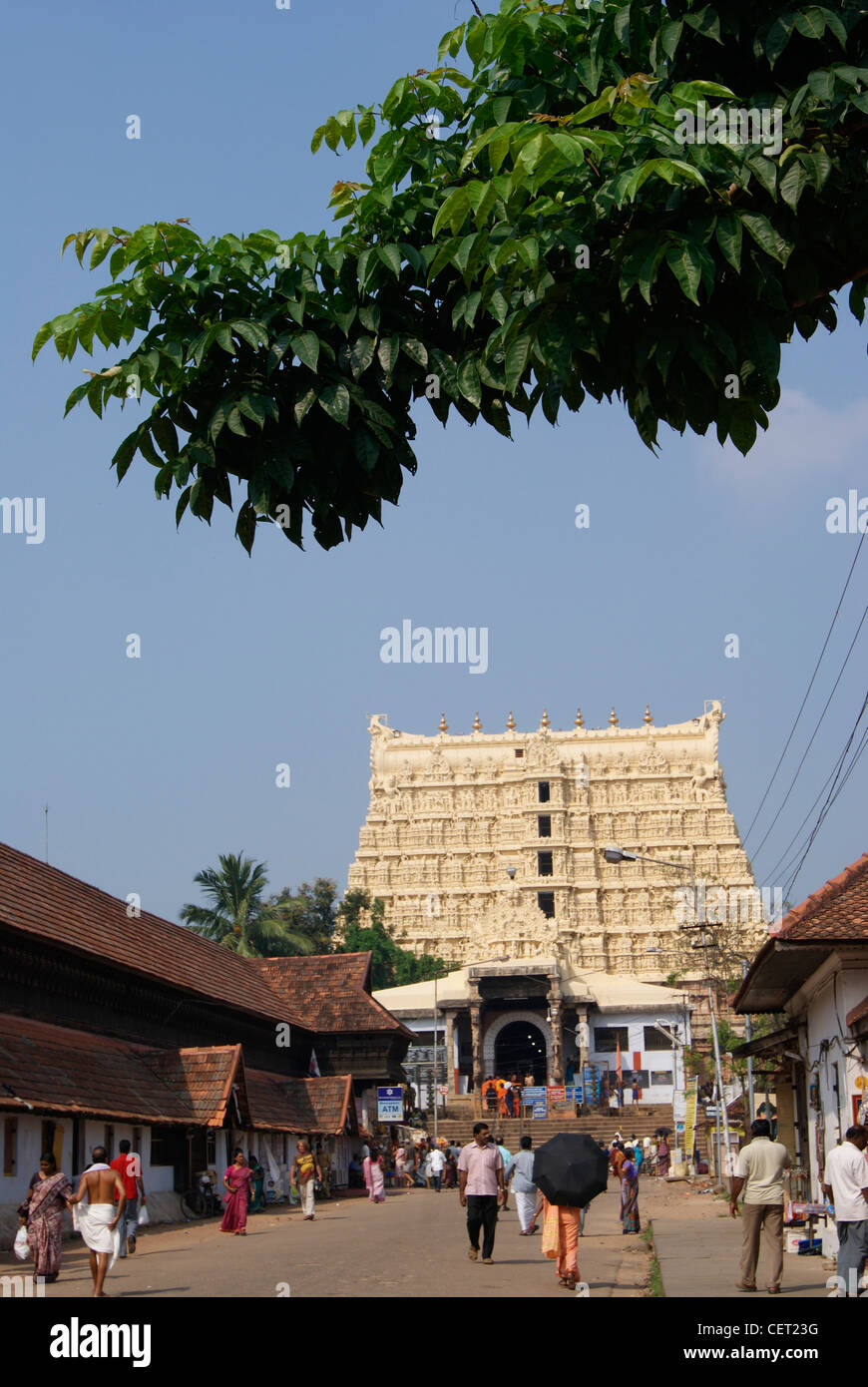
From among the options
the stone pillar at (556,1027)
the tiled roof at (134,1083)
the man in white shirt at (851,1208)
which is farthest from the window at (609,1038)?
the man in white shirt at (851,1208)

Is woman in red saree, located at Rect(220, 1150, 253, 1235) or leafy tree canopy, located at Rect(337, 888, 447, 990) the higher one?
leafy tree canopy, located at Rect(337, 888, 447, 990)

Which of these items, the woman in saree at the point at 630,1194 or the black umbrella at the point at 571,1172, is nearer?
the black umbrella at the point at 571,1172

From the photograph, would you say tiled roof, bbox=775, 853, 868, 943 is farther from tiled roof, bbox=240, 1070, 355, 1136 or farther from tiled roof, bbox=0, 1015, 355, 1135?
tiled roof, bbox=240, 1070, 355, 1136

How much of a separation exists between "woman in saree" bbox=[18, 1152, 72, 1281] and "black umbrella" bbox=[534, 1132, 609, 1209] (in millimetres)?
4488

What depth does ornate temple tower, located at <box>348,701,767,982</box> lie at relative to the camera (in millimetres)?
87562

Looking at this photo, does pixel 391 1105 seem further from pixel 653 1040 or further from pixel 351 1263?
pixel 653 1040

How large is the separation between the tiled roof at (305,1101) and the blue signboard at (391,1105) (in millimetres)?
1470

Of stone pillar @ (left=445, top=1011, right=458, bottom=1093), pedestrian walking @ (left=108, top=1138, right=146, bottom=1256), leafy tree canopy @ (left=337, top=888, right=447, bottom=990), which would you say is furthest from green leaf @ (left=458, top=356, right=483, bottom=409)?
leafy tree canopy @ (left=337, top=888, right=447, bottom=990)

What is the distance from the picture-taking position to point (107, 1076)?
24.8 meters

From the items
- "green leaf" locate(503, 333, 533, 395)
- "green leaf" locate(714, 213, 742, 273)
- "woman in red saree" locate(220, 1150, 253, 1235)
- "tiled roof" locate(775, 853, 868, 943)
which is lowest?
"woman in red saree" locate(220, 1150, 253, 1235)

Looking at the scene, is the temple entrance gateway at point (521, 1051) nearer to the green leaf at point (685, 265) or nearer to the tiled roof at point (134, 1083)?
the tiled roof at point (134, 1083)

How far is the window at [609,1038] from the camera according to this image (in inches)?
2655

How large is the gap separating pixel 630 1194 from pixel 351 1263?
8.12 m
